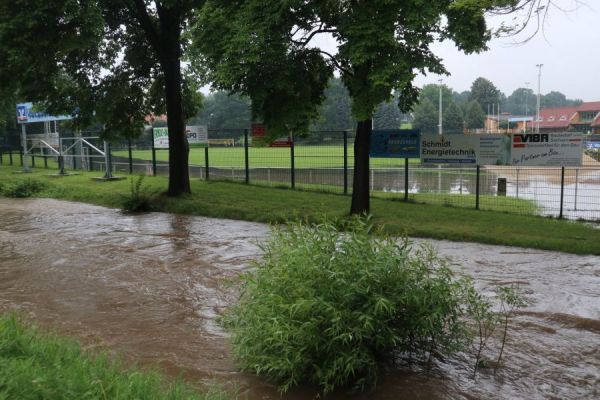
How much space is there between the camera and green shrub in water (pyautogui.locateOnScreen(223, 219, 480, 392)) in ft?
15.7

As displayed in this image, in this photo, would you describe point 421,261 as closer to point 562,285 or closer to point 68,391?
point 68,391

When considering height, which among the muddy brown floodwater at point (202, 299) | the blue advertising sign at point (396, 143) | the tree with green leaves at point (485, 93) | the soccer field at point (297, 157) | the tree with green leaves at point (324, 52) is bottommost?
the muddy brown floodwater at point (202, 299)

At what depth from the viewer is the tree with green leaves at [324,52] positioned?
434 inches

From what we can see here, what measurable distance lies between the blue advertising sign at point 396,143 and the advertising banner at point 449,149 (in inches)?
9.0

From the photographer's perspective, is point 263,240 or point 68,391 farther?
point 263,240

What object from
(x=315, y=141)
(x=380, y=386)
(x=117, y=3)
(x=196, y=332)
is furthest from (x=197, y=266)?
(x=315, y=141)

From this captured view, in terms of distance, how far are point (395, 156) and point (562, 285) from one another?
8.93 meters

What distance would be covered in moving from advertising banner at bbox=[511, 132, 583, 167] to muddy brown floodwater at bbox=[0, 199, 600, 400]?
4874 mm

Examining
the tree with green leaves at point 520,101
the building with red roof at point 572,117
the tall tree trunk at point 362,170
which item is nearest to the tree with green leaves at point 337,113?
the tall tree trunk at point 362,170

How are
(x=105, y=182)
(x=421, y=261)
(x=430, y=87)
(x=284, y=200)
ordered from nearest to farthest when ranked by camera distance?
(x=421, y=261)
(x=284, y=200)
(x=105, y=182)
(x=430, y=87)

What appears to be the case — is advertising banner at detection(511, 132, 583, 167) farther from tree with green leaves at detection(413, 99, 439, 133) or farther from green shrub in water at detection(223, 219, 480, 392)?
tree with green leaves at detection(413, 99, 439, 133)

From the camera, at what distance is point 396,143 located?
17109mm

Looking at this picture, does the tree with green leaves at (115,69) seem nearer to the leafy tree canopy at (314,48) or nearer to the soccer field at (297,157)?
the leafy tree canopy at (314,48)

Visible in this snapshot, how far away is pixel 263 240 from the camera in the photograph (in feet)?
39.0
